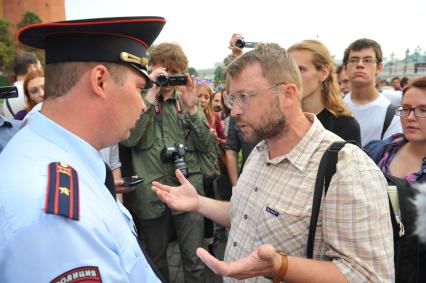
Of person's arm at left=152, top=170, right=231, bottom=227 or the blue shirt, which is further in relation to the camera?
the blue shirt

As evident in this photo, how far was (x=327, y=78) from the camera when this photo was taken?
287 cm

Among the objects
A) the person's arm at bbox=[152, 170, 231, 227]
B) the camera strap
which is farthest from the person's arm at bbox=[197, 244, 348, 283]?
the camera strap

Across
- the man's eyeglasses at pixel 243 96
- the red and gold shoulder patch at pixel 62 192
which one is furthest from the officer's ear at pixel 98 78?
the man's eyeglasses at pixel 243 96

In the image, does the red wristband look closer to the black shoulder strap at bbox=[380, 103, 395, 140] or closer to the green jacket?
the green jacket

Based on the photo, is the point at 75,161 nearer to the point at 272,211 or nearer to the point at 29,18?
the point at 272,211

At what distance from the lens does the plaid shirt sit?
1352mm

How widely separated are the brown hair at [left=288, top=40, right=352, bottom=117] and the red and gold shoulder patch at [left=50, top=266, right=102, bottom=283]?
92.4 inches

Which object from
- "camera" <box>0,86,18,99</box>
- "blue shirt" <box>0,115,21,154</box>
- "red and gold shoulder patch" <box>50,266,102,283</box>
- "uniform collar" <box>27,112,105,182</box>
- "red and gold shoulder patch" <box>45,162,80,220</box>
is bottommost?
"red and gold shoulder patch" <box>50,266,102,283</box>

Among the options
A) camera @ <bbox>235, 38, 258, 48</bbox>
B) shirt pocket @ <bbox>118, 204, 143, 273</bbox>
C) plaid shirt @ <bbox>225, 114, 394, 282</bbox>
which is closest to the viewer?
shirt pocket @ <bbox>118, 204, 143, 273</bbox>

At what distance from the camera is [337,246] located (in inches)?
54.3

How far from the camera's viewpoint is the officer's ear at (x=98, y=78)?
1203mm

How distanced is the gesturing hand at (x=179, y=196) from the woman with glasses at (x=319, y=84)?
1.33 meters

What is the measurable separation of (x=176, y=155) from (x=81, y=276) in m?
2.14

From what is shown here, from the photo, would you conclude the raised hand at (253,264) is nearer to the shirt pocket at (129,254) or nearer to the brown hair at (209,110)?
the shirt pocket at (129,254)
